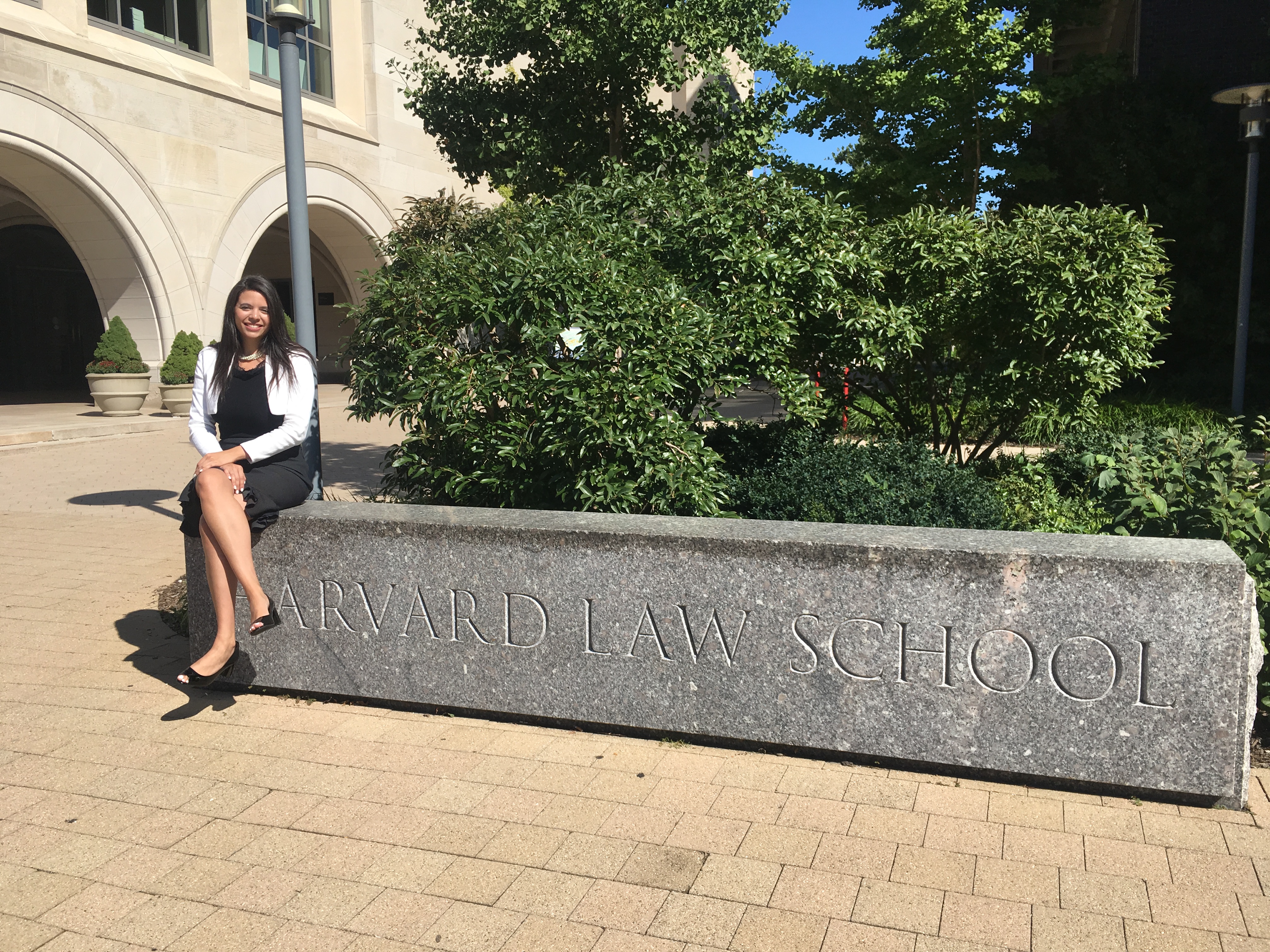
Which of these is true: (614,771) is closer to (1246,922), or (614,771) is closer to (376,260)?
(1246,922)

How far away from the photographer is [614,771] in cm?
404

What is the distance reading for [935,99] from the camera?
16719 millimetres

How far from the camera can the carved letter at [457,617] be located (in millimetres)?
4457

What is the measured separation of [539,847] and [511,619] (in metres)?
1.17

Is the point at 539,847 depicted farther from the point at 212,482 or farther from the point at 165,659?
the point at 165,659

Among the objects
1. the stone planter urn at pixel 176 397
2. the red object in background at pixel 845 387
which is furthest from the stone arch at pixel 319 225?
the red object in background at pixel 845 387

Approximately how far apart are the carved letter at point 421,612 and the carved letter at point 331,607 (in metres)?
0.33

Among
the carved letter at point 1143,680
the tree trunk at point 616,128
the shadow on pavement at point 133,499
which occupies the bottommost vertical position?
the shadow on pavement at point 133,499

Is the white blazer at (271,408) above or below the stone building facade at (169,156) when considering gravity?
below

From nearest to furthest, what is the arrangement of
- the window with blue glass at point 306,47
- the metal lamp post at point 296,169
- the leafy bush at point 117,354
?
the metal lamp post at point 296,169 < the leafy bush at point 117,354 < the window with blue glass at point 306,47

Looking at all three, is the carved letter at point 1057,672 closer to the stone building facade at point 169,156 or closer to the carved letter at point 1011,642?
the carved letter at point 1011,642

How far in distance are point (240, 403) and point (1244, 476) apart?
15.2 ft

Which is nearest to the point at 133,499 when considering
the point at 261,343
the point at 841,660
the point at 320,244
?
the point at 261,343

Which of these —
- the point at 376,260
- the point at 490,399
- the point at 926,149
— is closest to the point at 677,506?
the point at 490,399
